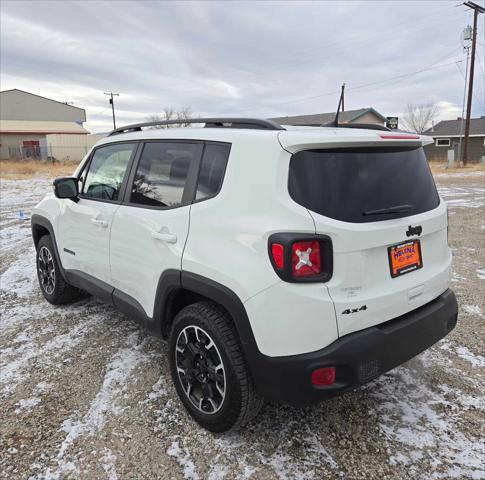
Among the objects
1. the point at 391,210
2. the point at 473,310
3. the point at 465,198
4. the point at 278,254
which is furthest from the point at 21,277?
the point at 465,198

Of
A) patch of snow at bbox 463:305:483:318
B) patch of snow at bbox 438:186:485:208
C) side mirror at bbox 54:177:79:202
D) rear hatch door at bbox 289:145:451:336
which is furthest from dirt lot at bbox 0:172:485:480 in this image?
patch of snow at bbox 438:186:485:208

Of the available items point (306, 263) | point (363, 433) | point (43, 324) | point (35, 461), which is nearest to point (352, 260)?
point (306, 263)

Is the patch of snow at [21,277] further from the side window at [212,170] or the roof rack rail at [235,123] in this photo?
the side window at [212,170]

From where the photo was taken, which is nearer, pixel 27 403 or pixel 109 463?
pixel 109 463

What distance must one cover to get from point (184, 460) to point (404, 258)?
166 centimetres

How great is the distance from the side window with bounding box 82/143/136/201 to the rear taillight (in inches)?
69.3

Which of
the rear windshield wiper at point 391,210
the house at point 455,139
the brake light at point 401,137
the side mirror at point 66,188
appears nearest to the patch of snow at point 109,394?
the side mirror at point 66,188

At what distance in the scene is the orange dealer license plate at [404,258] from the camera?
225 cm

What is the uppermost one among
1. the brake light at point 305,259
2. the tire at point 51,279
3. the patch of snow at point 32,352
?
the brake light at point 305,259

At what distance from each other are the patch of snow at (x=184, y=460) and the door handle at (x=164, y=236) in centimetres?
120

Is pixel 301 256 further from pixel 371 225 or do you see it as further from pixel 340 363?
pixel 340 363

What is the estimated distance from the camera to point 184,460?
2299mm

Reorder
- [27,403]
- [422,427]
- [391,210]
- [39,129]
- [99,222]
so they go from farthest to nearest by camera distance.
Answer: [39,129]
[99,222]
[27,403]
[422,427]
[391,210]

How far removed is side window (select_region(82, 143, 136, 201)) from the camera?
3305 mm
